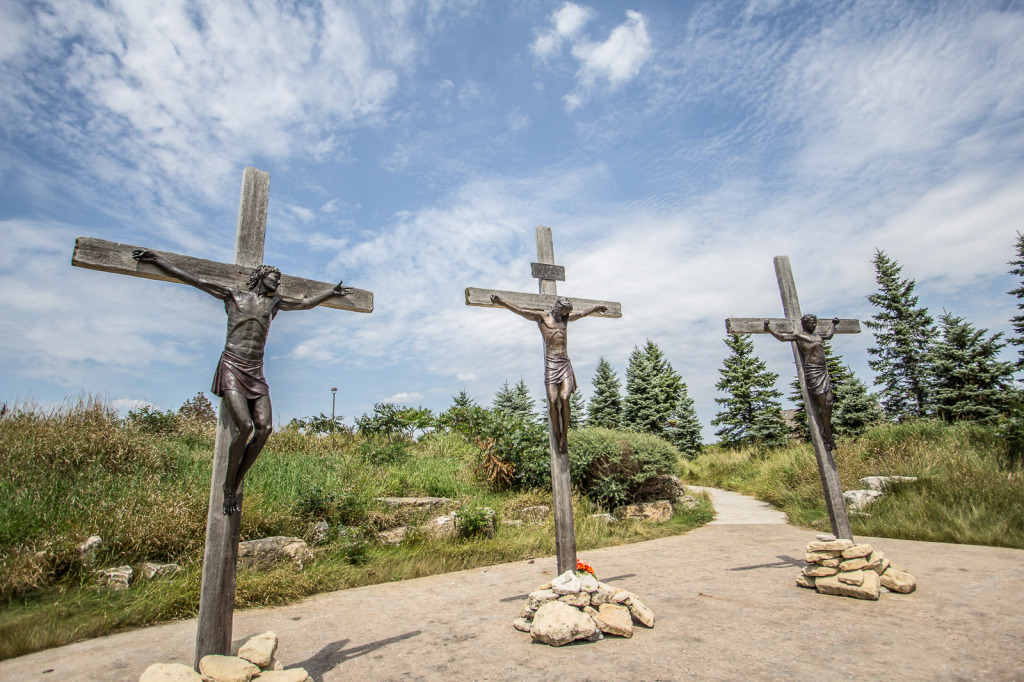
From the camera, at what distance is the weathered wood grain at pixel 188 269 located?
141 inches

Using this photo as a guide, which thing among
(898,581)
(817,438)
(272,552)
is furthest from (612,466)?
(272,552)

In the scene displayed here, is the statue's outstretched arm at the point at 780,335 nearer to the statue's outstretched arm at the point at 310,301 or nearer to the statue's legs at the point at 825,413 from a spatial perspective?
the statue's legs at the point at 825,413

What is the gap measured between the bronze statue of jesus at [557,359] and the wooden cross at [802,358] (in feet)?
8.61

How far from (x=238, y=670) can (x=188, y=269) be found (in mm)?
2834

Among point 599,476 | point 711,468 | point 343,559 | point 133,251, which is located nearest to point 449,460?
point 599,476

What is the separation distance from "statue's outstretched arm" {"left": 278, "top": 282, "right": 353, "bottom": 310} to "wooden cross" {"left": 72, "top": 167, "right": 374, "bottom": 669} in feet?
0.19

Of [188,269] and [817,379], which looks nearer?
[188,269]

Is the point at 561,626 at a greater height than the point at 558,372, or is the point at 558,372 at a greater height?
the point at 558,372

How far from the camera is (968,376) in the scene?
15336 mm

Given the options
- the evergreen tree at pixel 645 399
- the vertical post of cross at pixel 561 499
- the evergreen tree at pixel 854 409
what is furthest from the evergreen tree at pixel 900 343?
the vertical post of cross at pixel 561 499

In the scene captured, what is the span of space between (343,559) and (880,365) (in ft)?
65.5

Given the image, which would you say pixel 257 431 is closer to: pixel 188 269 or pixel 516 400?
pixel 188 269

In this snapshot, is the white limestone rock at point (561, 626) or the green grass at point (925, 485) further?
the green grass at point (925, 485)

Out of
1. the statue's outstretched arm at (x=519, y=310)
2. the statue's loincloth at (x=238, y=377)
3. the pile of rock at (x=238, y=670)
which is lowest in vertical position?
the pile of rock at (x=238, y=670)
